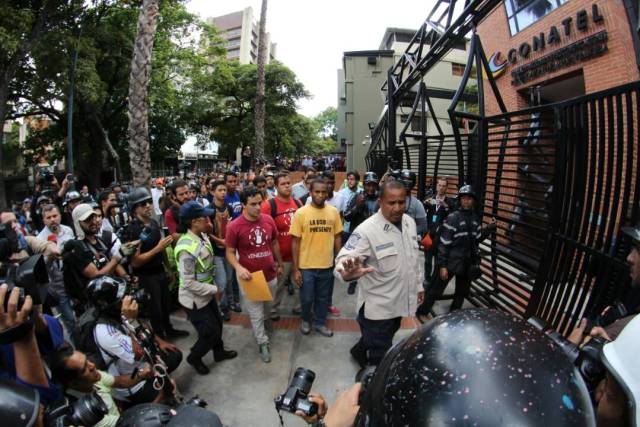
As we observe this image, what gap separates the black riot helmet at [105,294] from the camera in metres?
2.17

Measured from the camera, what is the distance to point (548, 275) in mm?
3113

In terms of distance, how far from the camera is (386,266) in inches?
113

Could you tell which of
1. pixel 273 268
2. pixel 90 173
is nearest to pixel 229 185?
pixel 273 268

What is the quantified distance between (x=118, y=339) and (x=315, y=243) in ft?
7.49

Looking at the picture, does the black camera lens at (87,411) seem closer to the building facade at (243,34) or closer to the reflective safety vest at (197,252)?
the reflective safety vest at (197,252)

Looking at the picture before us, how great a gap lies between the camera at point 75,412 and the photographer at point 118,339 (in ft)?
2.30

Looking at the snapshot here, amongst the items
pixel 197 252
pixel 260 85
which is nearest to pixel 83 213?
pixel 197 252

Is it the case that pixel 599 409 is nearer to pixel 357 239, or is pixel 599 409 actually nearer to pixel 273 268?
pixel 357 239

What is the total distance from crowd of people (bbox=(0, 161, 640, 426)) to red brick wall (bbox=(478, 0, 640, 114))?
4.13 m

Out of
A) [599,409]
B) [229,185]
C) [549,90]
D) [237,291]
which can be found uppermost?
[549,90]

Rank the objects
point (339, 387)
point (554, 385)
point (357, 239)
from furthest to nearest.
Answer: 1. point (339, 387)
2. point (357, 239)
3. point (554, 385)

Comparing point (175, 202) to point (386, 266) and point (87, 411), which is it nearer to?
point (386, 266)

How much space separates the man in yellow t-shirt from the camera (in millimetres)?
4086

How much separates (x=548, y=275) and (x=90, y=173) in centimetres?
2379
